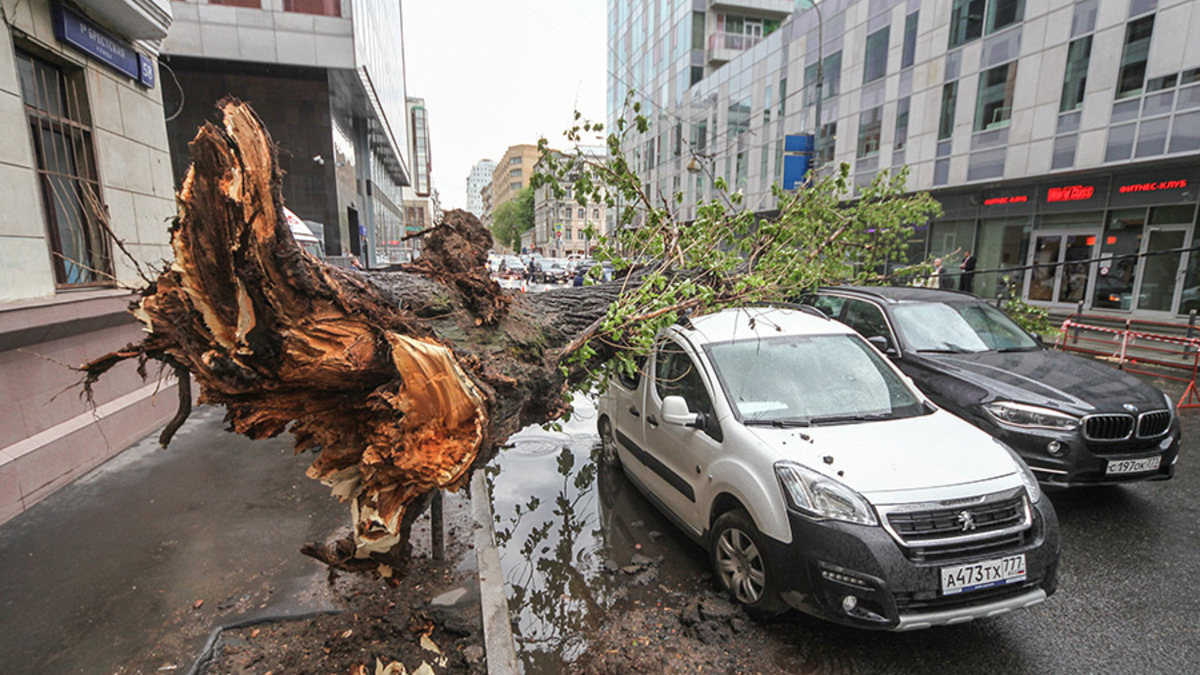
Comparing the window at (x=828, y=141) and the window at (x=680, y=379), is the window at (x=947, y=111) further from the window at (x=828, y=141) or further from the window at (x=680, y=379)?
the window at (x=680, y=379)

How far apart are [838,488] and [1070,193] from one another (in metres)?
18.9

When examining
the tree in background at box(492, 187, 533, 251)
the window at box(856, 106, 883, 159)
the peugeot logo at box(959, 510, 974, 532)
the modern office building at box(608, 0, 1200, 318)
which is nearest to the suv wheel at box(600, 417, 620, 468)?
the peugeot logo at box(959, 510, 974, 532)

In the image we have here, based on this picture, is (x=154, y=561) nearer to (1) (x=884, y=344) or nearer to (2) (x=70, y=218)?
(2) (x=70, y=218)

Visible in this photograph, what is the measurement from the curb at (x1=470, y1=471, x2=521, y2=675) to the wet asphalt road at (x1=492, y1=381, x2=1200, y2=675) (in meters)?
0.28

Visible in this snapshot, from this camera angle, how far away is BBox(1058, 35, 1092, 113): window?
1499cm

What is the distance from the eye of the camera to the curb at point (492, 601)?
2814mm

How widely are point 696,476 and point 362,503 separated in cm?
222

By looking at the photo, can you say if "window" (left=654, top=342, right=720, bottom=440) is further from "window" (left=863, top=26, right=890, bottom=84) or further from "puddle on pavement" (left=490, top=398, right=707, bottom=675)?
"window" (left=863, top=26, right=890, bottom=84)

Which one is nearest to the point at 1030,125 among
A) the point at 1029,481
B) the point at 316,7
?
the point at 1029,481

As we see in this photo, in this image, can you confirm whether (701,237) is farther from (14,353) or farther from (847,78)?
(847,78)

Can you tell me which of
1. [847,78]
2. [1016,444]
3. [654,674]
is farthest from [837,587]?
[847,78]

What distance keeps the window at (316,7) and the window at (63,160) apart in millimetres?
16395

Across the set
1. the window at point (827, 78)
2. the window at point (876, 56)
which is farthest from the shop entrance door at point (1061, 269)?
the window at point (827, 78)

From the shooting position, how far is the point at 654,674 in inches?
113
